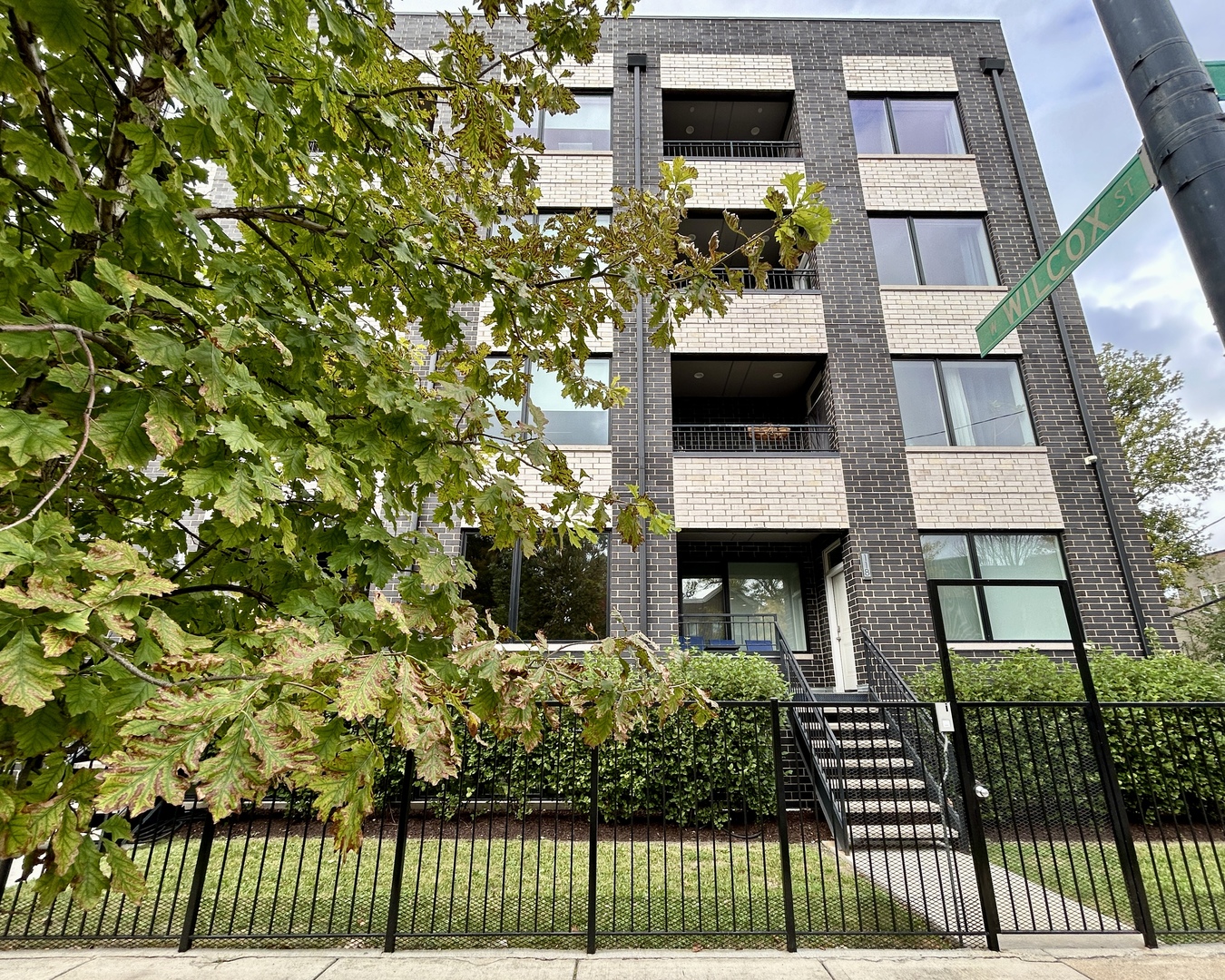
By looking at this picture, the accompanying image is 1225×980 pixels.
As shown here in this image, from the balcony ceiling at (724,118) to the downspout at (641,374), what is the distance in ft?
2.96

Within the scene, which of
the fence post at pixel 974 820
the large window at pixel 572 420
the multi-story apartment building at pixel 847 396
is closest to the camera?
the fence post at pixel 974 820

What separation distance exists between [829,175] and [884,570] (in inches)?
318

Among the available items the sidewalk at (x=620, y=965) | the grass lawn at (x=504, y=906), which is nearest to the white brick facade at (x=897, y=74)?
the grass lawn at (x=504, y=906)

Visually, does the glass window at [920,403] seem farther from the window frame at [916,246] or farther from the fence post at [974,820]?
the fence post at [974,820]

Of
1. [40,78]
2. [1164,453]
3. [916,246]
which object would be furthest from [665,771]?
[1164,453]

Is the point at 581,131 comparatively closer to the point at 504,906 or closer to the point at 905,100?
the point at 905,100

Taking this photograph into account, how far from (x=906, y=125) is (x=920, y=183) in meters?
1.62

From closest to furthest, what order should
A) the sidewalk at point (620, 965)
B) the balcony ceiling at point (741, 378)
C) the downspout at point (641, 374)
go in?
the sidewalk at point (620, 965)
the downspout at point (641, 374)
the balcony ceiling at point (741, 378)

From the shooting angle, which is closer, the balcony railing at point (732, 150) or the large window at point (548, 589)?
the large window at point (548, 589)

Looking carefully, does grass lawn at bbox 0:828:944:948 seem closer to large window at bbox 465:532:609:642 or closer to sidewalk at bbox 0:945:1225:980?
sidewalk at bbox 0:945:1225:980

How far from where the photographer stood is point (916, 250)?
11.9 metres

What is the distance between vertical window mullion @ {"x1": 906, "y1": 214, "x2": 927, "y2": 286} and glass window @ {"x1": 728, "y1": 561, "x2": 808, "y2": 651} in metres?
6.08

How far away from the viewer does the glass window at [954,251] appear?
11.7 meters

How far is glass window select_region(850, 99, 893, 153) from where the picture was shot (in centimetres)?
1252
